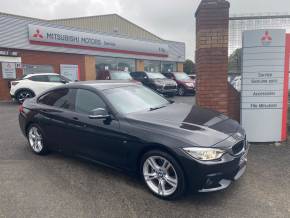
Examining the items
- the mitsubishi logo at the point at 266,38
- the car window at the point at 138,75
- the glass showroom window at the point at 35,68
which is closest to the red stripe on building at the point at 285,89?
the mitsubishi logo at the point at 266,38

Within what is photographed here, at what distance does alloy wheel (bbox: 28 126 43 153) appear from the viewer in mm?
5047

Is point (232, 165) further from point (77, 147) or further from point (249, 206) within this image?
point (77, 147)

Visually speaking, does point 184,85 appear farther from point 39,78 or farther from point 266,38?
point 266,38

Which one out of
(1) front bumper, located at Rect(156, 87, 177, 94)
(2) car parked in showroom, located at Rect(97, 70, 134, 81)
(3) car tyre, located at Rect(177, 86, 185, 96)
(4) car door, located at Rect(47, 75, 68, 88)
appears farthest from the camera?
(3) car tyre, located at Rect(177, 86, 185, 96)

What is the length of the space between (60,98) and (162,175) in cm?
246

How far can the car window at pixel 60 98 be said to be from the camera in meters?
4.48

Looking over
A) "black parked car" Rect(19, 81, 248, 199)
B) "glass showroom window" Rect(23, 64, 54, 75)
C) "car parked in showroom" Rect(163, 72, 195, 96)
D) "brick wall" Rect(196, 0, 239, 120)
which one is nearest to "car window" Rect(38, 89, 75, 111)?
"black parked car" Rect(19, 81, 248, 199)

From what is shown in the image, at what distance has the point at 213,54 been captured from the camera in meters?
5.62

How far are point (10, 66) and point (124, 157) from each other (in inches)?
530

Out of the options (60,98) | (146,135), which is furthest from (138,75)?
(146,135)

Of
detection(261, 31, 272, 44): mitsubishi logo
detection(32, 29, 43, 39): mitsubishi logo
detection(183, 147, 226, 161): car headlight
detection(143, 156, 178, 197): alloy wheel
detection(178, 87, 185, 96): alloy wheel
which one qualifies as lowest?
detection(143, 156, 178, 197): alloy wheel

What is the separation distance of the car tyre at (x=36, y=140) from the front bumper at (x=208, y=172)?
305cm

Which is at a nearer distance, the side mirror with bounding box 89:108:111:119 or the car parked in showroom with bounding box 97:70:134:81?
the side mirror with bounding box 89:108:111:119

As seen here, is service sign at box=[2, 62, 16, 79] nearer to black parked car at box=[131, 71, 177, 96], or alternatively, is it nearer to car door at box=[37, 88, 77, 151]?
black parked car at box=[131, 71, 177, 96]
